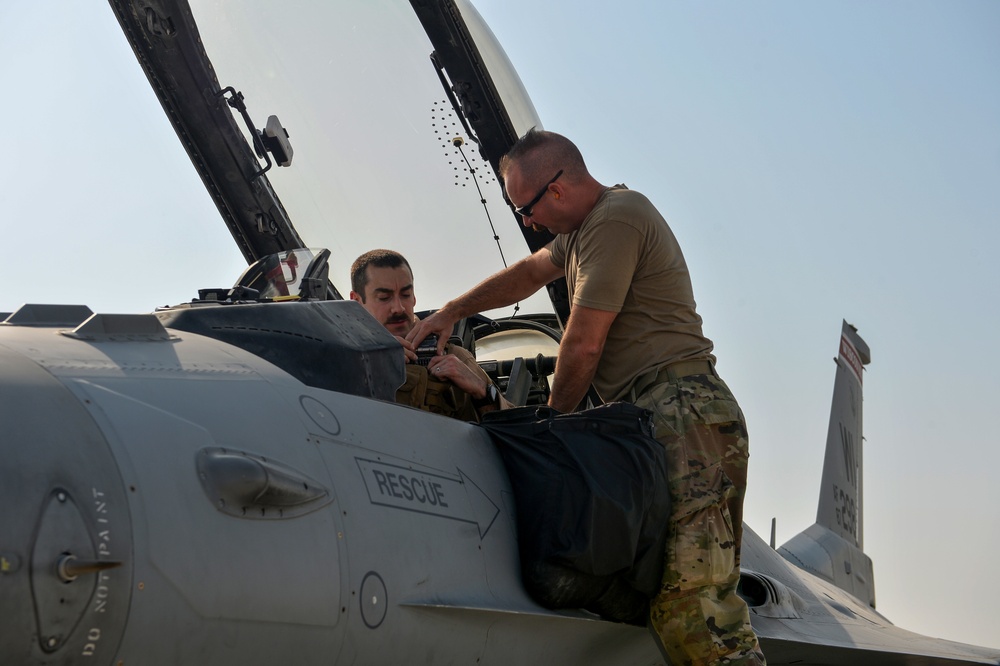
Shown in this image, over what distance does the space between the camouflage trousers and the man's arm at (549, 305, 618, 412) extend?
0.23 m

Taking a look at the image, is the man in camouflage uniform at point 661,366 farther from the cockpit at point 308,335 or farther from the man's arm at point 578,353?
the cockpit at point 308,335

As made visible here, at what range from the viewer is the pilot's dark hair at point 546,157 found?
3.46m

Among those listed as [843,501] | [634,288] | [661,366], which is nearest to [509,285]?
[634,288]

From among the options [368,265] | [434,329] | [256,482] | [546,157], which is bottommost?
[256,482]

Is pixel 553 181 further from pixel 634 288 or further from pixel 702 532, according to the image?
pixel 702 532

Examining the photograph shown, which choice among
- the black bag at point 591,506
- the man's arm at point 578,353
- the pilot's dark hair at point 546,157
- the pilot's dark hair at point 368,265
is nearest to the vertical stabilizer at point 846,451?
the pilot's dark hair at point 368,265

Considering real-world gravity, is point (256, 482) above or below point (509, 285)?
below

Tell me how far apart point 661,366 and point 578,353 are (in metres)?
0.28

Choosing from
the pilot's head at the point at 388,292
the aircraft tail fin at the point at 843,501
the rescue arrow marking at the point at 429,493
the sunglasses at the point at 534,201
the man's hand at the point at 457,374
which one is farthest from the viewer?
the aircraft tail fin at the point at 843,501

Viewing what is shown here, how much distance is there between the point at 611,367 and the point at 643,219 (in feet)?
1.69

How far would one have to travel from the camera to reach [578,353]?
129 inches

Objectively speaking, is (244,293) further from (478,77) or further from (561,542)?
(478,77)

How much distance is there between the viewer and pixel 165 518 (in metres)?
1.83

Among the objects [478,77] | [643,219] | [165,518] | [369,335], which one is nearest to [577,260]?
[643,219]
